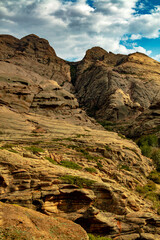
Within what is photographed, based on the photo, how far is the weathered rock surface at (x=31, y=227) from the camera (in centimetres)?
751

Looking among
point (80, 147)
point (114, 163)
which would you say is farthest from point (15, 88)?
point (114, 163)

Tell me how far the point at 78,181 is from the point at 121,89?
99.6 meters

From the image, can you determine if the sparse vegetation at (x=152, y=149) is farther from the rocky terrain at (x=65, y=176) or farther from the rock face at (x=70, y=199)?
the rock face at (x=70, y=199)

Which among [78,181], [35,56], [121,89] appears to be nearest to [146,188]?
[78,181]

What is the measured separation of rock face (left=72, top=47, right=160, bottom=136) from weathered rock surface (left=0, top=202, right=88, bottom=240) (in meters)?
80.4

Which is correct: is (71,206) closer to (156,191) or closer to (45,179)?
(45,179)

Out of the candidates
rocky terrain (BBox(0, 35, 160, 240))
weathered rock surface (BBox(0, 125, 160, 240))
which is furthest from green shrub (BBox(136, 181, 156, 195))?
weathered rock surface (BBox(0, 125, 160, 240))

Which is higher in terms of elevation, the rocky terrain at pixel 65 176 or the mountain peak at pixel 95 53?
the mountain peak at pixel 95 53

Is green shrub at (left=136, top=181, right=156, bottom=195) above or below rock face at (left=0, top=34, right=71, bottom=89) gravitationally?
below

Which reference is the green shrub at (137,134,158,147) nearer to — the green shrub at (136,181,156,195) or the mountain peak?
the green shrub at (136,181,156,195)

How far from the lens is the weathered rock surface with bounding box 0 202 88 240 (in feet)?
24.6

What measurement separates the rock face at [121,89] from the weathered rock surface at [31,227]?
80429mm

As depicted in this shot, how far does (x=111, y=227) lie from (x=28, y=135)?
21.3m

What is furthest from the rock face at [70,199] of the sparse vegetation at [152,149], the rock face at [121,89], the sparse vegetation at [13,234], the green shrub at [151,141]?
the rock face at [121,89]
